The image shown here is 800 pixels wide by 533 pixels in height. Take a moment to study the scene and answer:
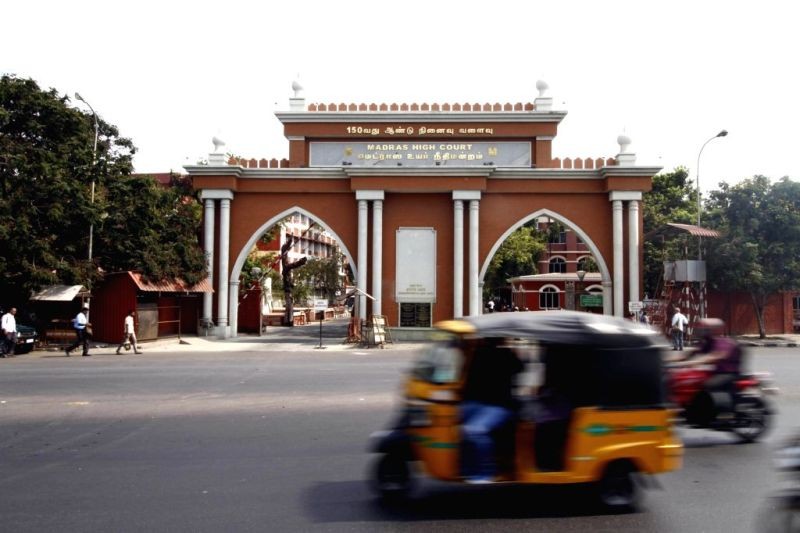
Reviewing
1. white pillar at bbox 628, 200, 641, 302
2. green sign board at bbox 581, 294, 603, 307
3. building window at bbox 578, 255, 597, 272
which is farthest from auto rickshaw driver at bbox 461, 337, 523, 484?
building window at bbox 578, 255, 597, 272

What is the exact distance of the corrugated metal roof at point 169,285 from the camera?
24766mm

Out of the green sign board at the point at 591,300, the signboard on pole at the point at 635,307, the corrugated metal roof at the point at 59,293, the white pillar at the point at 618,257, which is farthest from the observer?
the green sign board at the point at 591,300

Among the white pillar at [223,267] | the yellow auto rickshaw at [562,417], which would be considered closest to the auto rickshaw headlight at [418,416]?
the yellow auto rickshaw at [562,417]

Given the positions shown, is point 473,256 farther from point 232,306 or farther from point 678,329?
point 232,306

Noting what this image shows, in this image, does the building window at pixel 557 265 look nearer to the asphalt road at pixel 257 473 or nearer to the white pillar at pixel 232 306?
the white pillar at pixel 232 306

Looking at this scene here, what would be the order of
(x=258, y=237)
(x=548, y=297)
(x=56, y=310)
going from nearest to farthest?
(x=56, y=310), (x=258, y=237), (x=548, y=297)

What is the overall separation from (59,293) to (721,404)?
845 inches

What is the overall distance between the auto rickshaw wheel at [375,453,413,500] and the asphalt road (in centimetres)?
14

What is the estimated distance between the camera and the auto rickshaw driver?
554 cm

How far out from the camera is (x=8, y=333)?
817 inches

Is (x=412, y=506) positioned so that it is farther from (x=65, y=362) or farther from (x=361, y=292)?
(x=361, y=292)

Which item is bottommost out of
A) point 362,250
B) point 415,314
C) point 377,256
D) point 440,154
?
point 415,314

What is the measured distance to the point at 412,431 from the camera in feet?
18.9

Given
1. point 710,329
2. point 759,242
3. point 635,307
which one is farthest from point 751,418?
point 759,242
